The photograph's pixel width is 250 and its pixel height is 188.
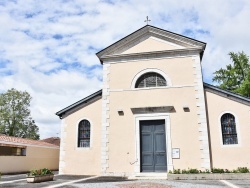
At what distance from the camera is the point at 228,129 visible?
12.7 meters

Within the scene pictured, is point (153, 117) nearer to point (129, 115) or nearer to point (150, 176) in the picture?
point (129, 115)

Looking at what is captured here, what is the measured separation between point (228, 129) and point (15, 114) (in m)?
30.6

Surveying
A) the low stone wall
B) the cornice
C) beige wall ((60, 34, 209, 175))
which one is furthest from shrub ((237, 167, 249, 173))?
the cornice

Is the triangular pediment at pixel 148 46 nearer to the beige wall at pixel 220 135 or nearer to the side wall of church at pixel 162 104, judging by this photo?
the side wall of church at pixel 162 104

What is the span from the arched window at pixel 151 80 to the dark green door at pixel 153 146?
2096 millimetres

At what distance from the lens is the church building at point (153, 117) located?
12.6 m

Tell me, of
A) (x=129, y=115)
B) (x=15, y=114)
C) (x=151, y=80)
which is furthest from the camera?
(x=15, y=114)

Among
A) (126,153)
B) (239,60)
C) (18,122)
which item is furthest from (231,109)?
(18,122)

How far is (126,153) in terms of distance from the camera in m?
13.3

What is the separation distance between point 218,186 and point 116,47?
31.2ft

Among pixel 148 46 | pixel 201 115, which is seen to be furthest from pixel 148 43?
pixel 201 115

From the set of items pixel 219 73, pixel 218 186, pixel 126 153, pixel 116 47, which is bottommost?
pixel 218 186

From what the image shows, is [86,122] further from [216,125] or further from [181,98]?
[216,125]

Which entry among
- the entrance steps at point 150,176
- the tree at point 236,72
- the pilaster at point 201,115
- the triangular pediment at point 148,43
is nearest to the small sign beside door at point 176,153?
the entrance steps at point 150,176
